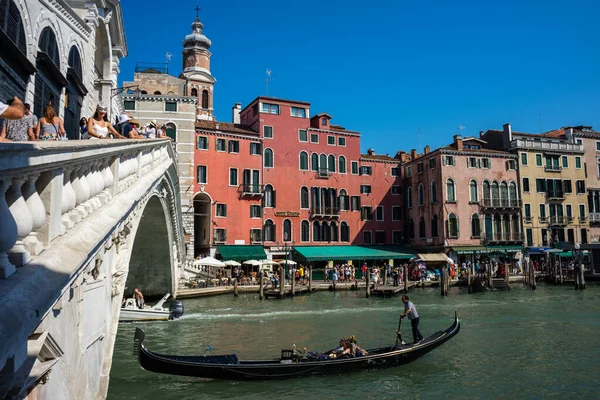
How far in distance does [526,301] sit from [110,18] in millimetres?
19279

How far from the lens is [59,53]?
410 inches

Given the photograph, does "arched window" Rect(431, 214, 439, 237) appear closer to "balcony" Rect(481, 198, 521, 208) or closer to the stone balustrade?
"balcony" Rect(481, 198, 521, 208)

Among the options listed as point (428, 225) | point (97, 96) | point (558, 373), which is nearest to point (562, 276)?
point (428, 225)

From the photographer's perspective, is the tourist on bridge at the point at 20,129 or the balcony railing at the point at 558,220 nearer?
the tourist on bridge at the point at 20,129

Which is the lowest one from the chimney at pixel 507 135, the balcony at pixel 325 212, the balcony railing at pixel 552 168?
the balcony at pixel 325 212

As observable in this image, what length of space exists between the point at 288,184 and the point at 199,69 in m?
14.1

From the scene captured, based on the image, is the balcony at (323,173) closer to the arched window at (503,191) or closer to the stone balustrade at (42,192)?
the arched window at (503,191)

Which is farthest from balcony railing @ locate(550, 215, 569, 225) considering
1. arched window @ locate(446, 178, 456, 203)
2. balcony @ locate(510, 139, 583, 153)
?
arched window @ locate(446, 178, 456, 203)

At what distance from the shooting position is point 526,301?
71.2 ft

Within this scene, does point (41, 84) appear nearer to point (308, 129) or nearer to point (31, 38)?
point (31, 38)

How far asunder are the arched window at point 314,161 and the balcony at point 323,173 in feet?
0.75

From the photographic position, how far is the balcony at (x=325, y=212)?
31.3 meters

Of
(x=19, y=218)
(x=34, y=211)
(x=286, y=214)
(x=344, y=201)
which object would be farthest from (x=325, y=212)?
(x=19, y=218)

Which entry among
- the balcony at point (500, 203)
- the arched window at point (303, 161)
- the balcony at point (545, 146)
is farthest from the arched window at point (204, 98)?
the balcony at point (545, 146)
